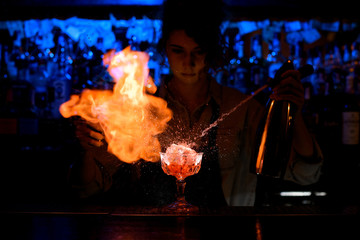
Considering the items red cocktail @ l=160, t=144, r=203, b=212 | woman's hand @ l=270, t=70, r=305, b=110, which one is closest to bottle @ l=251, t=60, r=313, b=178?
woman's hand @ l=270, t=70, r=305, b=110

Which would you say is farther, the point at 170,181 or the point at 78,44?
the point at 78,44

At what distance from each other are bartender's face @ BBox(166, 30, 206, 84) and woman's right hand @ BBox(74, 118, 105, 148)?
74 centimetres

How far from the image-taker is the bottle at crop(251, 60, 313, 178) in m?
1.77

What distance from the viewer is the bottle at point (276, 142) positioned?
1771 millimetres

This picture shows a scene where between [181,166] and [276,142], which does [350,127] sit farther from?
[181,166]

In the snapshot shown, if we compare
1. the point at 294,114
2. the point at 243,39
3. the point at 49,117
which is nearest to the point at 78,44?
the point at 49,117

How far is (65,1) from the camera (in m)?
3.07

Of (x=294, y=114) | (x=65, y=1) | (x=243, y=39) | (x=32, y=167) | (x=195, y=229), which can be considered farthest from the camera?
(x=243, y=39)

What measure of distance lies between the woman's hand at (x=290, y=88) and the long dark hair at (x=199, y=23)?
0.69 meters

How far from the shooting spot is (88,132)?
69.0 inches

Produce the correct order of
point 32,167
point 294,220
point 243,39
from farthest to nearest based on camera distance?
point 243,39 → point 32,167 → point 294,220

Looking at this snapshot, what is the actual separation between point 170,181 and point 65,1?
Answer: 2.16 m

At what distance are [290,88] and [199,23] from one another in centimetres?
93

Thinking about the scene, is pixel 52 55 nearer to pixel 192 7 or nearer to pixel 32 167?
pixel 32 167
